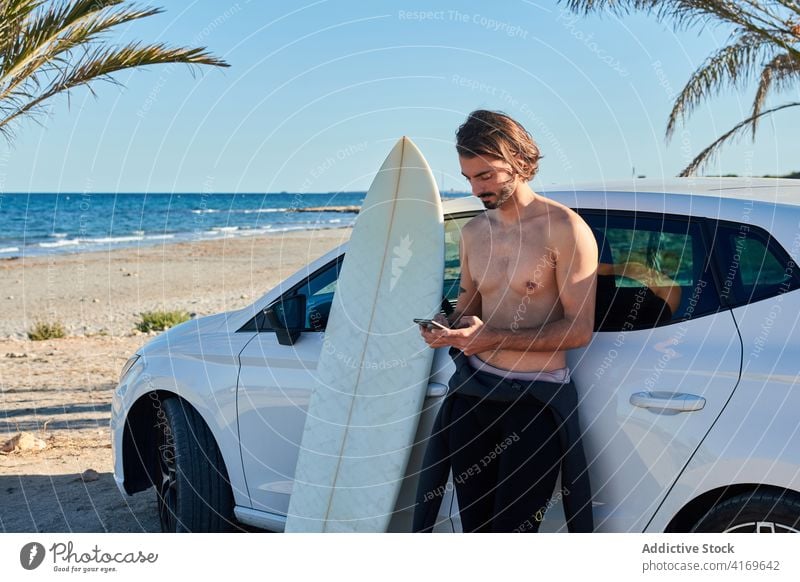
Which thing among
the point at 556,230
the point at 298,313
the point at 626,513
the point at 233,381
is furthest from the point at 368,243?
the point at 626,513

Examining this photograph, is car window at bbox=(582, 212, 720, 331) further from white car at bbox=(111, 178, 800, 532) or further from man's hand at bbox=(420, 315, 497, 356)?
man's hand at bbox=(420, 315, 497, 356)

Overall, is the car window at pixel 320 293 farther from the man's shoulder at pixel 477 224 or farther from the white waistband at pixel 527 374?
the white waistband at pixel 527 374

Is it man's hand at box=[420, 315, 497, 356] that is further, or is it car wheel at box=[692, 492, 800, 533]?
man's hand at box=[420, 315, 497, 356]

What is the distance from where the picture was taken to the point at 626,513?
3.08 meters

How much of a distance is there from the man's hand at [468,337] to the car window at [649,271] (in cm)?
44

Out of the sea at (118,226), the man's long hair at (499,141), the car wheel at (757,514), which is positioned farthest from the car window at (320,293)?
the sea at (118,226)

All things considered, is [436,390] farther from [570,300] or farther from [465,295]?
[570,300]

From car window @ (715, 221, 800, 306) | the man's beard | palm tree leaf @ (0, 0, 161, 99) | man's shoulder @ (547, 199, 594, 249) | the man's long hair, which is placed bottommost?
car window @ (715, 221, 800, 306)

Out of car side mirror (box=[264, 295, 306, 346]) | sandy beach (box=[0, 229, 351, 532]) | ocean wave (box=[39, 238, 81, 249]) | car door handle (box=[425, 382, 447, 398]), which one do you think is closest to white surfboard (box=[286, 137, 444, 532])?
car door handle (box=[425, 382, 447, 398])

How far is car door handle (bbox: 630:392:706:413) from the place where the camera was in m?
2.90

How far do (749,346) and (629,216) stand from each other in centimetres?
73

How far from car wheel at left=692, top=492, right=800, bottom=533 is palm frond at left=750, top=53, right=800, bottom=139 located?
9.24 m

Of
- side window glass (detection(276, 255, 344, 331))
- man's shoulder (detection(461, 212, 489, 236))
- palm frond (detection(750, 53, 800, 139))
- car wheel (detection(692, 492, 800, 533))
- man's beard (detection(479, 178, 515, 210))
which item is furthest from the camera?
palm frond (detection(750, 53, 800, 139))
